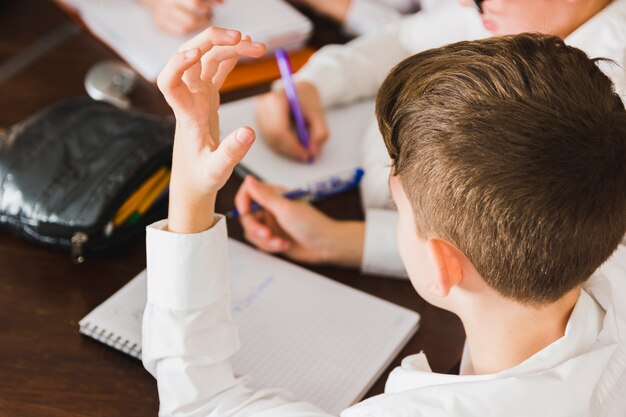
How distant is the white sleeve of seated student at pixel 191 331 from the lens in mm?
917

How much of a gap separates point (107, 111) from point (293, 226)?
1.07ft

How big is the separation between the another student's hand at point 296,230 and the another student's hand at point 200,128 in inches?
9.2

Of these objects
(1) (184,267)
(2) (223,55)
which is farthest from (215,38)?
(1) (184,267)

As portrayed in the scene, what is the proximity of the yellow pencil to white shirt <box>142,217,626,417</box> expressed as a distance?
194 mm

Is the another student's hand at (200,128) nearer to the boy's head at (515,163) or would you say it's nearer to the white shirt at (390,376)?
the white shirt at (390,376)

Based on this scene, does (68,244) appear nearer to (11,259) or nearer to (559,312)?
(11,259)

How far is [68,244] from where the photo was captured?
1112mm

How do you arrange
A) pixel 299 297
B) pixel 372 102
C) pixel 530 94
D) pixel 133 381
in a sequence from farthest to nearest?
pixel 372 102, pixel 299 297, pixel 133 381, pixel 530 94

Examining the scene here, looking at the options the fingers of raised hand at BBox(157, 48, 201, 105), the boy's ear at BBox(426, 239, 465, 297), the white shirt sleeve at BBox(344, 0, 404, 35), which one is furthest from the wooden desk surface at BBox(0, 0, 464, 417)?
the white shirt sleeve at BBox(344, 0, 404, 35)

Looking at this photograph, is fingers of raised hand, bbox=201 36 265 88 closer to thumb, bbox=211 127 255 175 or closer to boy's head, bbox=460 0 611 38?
thumb, bbox=211 127 255 175

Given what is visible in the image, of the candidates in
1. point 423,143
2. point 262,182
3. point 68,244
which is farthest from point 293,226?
point 423,143

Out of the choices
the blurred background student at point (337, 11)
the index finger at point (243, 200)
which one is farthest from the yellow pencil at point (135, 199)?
the blurred background student at point (337, 11)

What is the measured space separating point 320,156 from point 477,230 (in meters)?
0.58

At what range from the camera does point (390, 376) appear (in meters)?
0.90
